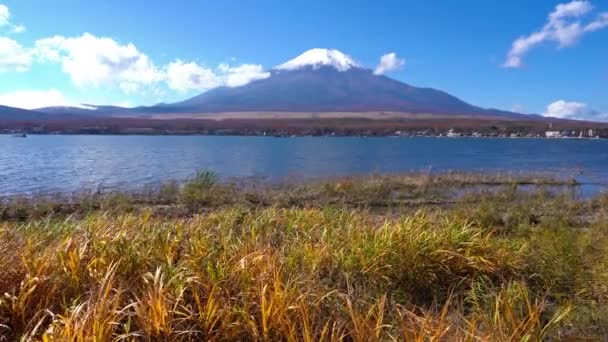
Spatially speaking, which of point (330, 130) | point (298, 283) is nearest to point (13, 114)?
point (330, 130)

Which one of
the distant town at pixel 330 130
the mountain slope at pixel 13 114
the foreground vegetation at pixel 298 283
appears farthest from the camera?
the mountain slope at pixel 13 114

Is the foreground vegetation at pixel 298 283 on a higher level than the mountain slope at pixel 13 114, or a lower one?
lower

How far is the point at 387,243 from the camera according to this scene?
5590mm

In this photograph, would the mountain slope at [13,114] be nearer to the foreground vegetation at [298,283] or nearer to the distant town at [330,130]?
the distant town at [330,130]

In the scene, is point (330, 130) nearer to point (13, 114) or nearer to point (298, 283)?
point (13, 114)

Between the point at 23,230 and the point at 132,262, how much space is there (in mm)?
2881

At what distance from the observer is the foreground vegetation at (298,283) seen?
344 cm

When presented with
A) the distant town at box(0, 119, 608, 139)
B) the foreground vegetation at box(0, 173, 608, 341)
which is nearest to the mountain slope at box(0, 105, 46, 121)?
the distant town at box(0, 119, 608, 139)

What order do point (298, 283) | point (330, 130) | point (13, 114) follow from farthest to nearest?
point (13, 114), point (330, 130), point (298, 283)

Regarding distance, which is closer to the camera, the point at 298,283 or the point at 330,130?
the point at 298,283

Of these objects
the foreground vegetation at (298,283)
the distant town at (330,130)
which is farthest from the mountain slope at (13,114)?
the foreground vegetation at (298,283)

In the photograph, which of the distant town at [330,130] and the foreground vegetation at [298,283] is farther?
the distant town at [330,130]

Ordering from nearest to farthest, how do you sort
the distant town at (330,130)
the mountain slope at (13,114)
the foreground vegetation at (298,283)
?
the foreground vegetation at (298,283) < the distant town at (330,130) < the mountain slope at (13,114)

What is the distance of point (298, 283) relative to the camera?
13.2ft
